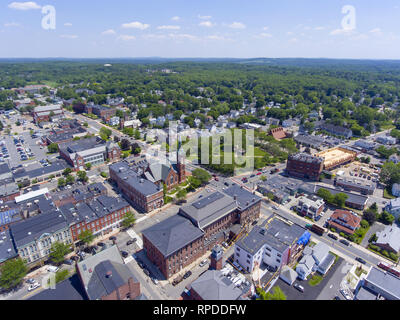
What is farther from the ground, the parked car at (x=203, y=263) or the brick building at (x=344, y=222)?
the brick building at (x=344, y=222)

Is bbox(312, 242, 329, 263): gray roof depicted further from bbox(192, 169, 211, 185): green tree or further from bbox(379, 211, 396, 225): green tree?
bbox(192, 169, 211, 185): green tree

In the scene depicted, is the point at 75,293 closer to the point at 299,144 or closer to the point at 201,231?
the point at 201,231

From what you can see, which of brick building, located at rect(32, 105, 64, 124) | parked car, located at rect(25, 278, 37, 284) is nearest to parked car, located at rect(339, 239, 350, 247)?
parked car, located at rect(25, 278, 37, 284)

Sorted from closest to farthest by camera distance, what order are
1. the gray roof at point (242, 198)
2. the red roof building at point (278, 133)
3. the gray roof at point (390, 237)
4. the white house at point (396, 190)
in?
the gray roof at point (390, 237) → the gray roof at point (242, 198) → the white house at point (396, 190) → the red roof building at point (278, 133)

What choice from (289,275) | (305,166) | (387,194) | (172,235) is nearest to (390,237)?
(289,275)

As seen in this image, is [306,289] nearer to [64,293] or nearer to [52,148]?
[64,293]

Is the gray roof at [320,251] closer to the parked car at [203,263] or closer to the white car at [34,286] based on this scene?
the parked car at [203,263]

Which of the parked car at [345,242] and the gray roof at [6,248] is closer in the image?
the gray roof at [6,248]

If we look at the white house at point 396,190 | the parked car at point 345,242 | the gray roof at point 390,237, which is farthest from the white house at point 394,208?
the parked car at point 345,242
